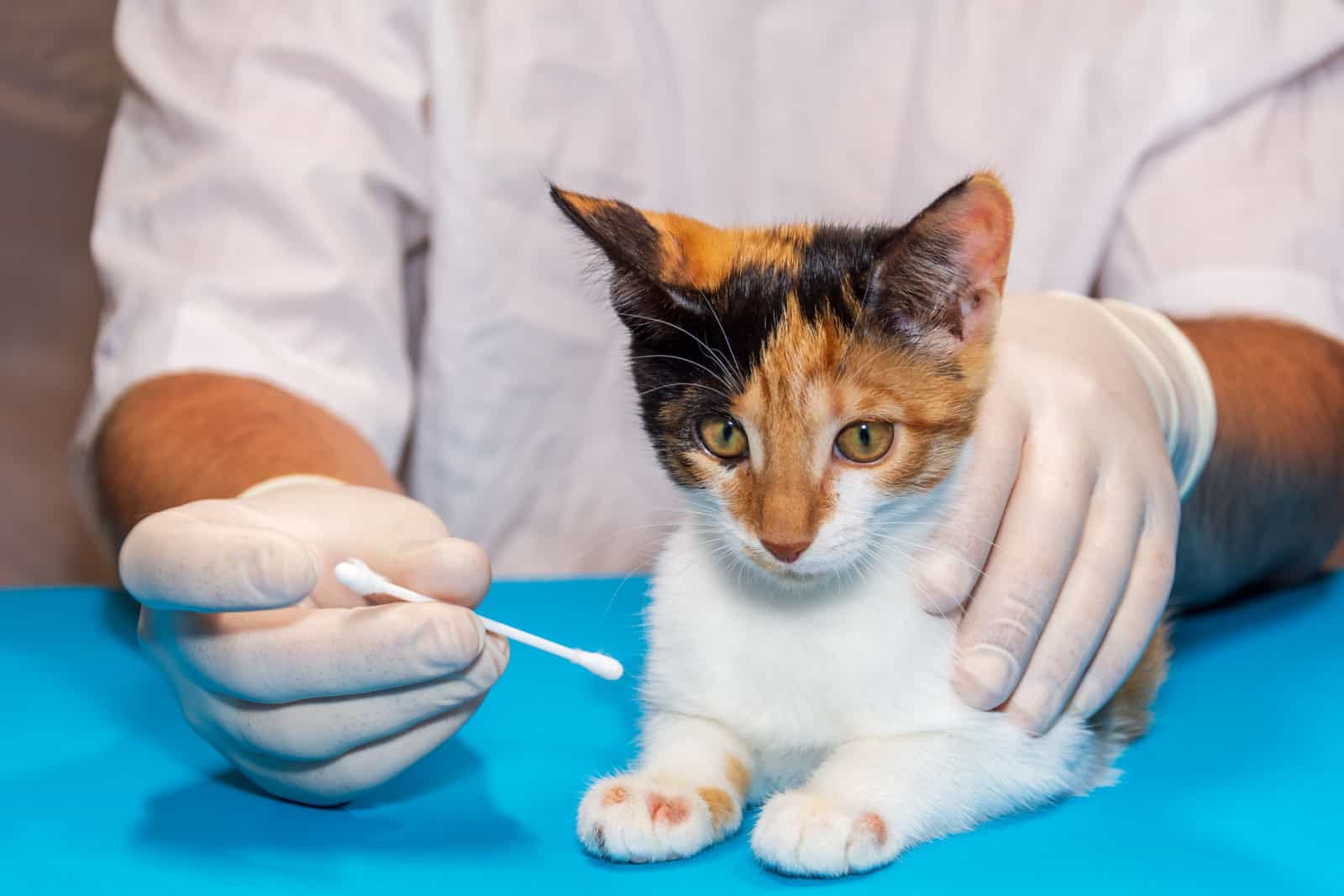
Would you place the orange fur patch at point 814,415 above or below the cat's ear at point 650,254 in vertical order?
below

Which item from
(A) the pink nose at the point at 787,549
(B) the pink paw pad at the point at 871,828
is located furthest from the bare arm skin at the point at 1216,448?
(B) the pink paw pad at the point at 871,828

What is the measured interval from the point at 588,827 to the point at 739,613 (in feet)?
0.77

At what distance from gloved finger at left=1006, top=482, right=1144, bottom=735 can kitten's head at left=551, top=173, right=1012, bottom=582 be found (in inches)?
7.3

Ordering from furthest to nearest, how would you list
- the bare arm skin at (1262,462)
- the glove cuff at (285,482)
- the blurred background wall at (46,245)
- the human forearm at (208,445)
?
the blurred background wall at (46,245) → the bare arm skin at (1262,462) → the human forearm at (208,445) → the glove cuff at (285,482)

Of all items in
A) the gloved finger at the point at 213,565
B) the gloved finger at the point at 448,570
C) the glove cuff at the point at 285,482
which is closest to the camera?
the gloved finger at the point at 213,565

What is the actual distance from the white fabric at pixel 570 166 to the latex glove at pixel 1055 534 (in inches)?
20.4

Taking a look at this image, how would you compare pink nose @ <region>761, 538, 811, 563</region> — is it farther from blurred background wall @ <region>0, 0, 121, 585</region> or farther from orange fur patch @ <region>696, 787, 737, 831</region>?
blurred background wall @ <region>0, 0, 121, 585</region>

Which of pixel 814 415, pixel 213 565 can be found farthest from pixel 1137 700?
pixel 213 565

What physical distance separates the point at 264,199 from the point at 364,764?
0.91m

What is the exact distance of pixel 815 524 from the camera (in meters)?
0.93

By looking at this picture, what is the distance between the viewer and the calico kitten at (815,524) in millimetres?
915

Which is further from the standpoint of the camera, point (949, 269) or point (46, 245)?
point (46, 245)

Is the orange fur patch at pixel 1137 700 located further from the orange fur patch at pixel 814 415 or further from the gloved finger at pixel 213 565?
the gloved finger at pixel 213 565

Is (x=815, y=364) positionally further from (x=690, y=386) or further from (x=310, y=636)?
(x=310, y=636)
